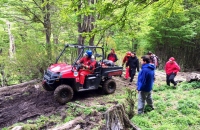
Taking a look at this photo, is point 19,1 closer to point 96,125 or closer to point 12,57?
point 12,57

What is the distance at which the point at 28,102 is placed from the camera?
23.4 feet

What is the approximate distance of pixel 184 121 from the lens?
516cm

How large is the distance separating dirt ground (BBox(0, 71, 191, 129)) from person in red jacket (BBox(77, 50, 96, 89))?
34.7 inches

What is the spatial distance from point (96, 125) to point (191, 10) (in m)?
14.4

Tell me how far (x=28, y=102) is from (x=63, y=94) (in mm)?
1336

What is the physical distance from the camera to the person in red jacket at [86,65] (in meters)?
7.36

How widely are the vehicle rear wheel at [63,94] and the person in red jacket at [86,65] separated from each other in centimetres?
58

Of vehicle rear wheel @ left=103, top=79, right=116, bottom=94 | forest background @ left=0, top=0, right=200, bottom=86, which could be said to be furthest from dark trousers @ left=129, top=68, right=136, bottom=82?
vehicle rear wheel @ left=103, top=79, right=116, bottom=94

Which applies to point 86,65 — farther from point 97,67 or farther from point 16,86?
point 16,86

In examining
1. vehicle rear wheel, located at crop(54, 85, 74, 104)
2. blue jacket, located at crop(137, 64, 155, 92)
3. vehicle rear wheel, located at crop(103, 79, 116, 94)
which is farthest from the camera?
vehicle rear wheel, located at crop(103, 79, 116, 94)

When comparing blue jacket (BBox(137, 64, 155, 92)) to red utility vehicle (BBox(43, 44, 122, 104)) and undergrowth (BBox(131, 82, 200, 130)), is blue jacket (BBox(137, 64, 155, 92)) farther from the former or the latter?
red utility vehicle (BBox(43, 44, 122, 104))

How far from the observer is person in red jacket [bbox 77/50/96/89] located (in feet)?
24.1

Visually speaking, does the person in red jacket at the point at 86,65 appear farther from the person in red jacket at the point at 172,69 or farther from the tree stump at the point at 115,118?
the person in red jacket at the point at 172,69

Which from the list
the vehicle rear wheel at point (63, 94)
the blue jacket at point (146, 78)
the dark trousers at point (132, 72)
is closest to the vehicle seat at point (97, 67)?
the vehicle rear wheel at point (63, 94)
